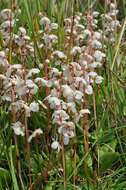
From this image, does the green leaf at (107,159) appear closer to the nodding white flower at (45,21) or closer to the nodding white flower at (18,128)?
the nodding white flower at (18,128)

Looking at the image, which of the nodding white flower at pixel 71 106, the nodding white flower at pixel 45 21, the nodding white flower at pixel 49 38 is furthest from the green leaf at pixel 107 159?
the nodding white flower at pixel 45 21

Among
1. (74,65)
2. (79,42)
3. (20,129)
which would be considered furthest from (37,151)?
(79,42)

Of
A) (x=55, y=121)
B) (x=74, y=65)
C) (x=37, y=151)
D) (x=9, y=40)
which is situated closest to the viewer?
(x=55, y=121)

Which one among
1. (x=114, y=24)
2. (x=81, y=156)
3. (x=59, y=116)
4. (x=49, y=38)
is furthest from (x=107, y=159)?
(x=114, y=24)

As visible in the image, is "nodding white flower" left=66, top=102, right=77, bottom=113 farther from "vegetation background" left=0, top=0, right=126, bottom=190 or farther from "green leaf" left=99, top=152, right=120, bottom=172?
"green leaf" left=99, top=152, right=120, bottom=172

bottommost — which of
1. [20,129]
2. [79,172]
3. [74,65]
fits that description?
[79,172]

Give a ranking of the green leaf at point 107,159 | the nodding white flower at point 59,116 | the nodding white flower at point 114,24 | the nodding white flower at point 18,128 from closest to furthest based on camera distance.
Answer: the nodding white flower at point 59,116
the nodding white flower at point 18,128
the green leaf at point 107,159
the nodding white flower at point 114,24

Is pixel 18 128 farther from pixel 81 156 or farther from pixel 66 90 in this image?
pixel 81 156

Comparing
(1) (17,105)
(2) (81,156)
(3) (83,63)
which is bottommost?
(2) (81,156)

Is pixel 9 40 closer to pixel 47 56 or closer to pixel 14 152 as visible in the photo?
pixel 47 56

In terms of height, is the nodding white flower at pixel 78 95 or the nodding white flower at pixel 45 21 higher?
the nodding white flower at pixel 45 21

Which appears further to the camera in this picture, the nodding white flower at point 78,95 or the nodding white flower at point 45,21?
the nodding white flower at point 45,21
